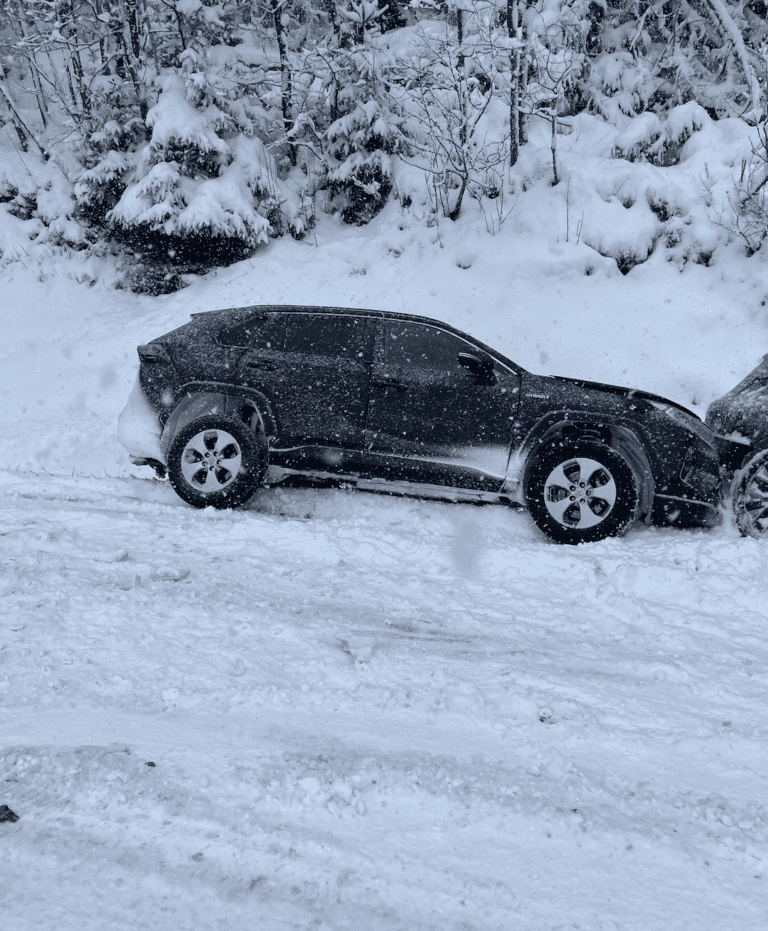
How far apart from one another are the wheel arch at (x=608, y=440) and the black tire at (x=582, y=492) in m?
0.10

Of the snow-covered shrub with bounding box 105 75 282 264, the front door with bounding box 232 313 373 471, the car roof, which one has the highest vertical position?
the snow-covered shrub with bounding box 105 75 282 264

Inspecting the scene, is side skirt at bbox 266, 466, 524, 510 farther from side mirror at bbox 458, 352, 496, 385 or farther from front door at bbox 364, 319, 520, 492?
side mirror at bbox 458, 352, 496, 385

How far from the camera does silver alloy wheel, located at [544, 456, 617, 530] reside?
5781 mm

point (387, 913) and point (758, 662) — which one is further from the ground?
point (758, 662)

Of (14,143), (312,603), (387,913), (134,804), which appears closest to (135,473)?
(312,603)

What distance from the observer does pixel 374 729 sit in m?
3.34

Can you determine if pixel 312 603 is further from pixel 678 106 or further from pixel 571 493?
pixel 678 106

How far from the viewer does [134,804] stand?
2742 mm

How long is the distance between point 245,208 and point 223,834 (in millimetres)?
10226

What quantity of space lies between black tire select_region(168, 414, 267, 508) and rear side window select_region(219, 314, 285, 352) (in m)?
0.74

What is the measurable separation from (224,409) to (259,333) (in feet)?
2.33

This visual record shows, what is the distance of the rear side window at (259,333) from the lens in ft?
21.0

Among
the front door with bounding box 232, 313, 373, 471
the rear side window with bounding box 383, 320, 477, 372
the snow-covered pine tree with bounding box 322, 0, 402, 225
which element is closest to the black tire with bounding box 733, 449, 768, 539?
the rear side window with bounding box 383, 320, 477, 372

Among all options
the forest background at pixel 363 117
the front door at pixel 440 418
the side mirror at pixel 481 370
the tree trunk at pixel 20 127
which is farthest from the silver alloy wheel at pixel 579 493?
the tree trunk at pixel 20 127
